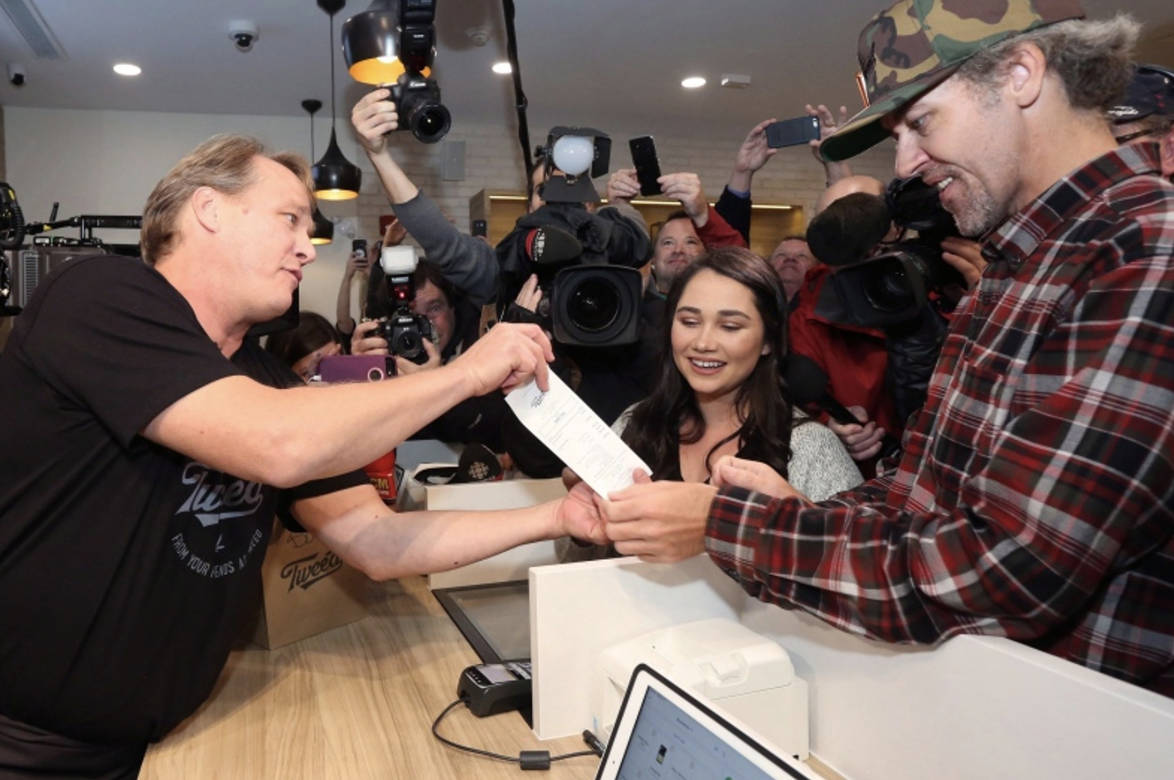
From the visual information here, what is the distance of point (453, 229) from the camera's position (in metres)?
2.04

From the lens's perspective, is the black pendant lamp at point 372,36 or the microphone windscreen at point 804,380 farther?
the black pendant lamp at point 372,36

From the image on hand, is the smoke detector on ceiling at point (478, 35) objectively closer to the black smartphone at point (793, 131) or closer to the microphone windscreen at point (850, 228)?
the black smartphone at point (793, 131)

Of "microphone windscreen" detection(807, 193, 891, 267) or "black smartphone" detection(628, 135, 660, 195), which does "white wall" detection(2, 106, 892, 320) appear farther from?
"microphone windscreen" detection(807, 193, 891, 267)

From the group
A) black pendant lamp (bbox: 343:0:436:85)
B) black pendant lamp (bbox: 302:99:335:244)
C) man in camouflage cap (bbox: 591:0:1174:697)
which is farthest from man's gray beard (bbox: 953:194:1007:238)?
black pendant lamp (bbox: 302:99:335:244)

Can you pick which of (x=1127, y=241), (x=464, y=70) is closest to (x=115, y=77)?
(x=464, y=70)

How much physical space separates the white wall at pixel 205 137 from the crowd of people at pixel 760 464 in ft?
16.0

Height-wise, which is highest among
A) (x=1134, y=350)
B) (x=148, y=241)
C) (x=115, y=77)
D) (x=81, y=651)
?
(x=115, y=77)

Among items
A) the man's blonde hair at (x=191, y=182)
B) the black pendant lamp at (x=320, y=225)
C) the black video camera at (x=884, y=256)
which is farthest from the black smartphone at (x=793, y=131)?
the black pendant lamp at (x=320, y=225)

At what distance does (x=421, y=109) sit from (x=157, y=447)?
1081mm

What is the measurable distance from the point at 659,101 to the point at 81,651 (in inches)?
201

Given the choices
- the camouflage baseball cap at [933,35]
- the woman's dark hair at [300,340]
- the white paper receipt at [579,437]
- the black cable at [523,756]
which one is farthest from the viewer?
the woman's dark hair at [300,340]

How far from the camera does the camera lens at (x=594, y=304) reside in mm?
1823

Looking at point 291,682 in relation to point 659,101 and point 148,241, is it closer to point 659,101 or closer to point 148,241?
point 148,241

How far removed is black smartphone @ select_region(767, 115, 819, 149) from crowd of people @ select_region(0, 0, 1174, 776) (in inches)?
30.8
